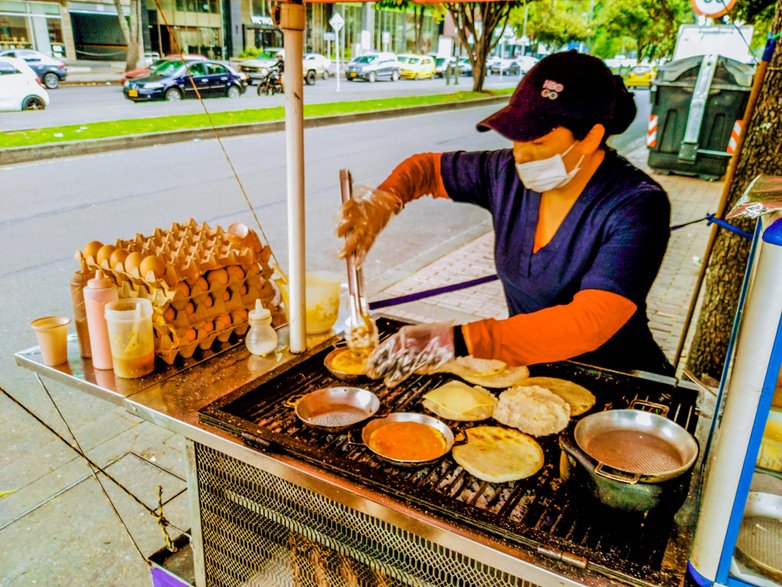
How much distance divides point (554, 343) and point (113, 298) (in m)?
1.46

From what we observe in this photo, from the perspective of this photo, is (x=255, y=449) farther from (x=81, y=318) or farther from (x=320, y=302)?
(x=81, y=318)

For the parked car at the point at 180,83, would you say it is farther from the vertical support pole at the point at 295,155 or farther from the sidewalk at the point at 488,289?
the vertical support pole at the point at 295,155

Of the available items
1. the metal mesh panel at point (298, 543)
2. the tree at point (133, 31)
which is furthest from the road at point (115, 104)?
the metal mesh panel at point (298, 543)

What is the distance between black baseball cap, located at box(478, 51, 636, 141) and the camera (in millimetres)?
1828

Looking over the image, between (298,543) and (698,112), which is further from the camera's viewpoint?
(698,112)

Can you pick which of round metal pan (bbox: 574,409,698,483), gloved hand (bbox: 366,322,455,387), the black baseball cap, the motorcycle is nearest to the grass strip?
the motorcycle

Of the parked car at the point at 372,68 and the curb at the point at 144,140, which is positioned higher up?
the parked car at the point at 372,68

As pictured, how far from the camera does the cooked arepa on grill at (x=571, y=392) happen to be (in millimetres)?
1858

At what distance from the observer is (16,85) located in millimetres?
13828

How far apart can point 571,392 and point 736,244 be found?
6.85 feet

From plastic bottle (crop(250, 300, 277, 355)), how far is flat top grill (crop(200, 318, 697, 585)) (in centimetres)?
19

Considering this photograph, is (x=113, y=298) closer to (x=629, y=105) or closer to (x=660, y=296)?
(x=629, y=105)

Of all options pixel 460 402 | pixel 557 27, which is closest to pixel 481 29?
pixel 557 27

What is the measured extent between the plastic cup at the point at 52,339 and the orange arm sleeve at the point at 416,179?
4.32 ft
